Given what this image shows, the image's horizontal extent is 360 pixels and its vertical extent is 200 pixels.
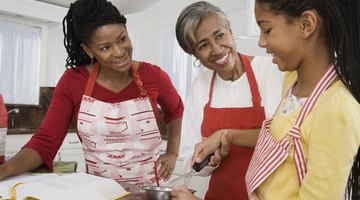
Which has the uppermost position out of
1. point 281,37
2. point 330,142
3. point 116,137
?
point 281,37

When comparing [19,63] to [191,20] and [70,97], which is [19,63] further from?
[191,20]

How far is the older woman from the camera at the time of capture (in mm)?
1089

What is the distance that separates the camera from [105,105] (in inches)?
54.2

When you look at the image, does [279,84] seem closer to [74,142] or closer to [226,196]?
[226,196]

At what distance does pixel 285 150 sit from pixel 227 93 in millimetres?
495

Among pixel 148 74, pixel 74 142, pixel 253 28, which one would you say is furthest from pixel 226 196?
pixel 74 142

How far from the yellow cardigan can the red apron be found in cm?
42

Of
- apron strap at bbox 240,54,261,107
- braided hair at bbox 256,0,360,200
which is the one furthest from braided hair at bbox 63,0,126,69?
braided hair at bbox 256,0,360,200

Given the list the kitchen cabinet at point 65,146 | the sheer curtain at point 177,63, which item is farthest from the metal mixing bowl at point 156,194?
the sheer curtain at point 177,63

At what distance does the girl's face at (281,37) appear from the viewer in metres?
0.70

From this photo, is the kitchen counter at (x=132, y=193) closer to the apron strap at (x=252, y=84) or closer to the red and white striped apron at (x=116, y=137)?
the red and white striped apron at (x=116, y=137)

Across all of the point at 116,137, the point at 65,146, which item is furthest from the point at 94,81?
the point at 65,146

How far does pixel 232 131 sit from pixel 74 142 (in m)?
2.53

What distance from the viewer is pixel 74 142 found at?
3.30 metres
